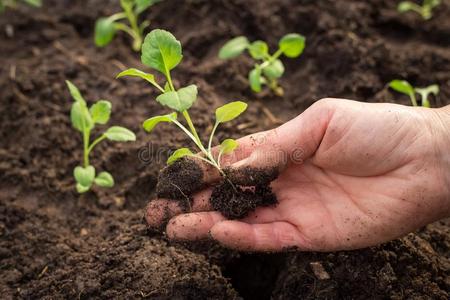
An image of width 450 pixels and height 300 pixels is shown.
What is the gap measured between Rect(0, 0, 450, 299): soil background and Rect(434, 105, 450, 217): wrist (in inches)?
12.3

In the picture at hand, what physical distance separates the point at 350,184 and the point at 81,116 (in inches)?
54.5

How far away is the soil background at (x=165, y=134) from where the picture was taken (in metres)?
2.08

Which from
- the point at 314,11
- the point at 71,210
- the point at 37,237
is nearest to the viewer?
the point at 37,237

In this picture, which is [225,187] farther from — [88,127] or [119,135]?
[88,127]

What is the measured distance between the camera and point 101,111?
2.49 m

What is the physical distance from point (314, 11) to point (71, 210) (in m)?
2.09

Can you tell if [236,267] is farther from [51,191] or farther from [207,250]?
[51,191]

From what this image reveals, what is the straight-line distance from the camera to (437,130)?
2.02 metres

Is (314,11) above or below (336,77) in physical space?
above

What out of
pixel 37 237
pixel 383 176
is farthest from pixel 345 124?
pixel 37 237

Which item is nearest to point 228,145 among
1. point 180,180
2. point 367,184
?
point 180,180

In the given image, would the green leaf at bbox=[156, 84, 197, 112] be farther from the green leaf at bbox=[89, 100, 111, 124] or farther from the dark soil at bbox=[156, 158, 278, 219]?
the green leaf at bbox=[89, 100, 111, 124]

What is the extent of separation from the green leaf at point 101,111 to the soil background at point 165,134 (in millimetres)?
316

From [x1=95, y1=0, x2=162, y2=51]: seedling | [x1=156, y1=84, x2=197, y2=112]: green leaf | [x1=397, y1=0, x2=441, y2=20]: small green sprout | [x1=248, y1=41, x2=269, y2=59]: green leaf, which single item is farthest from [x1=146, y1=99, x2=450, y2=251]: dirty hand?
[x1=397, y1=0, x2=441, y2=20]: small green sprout
